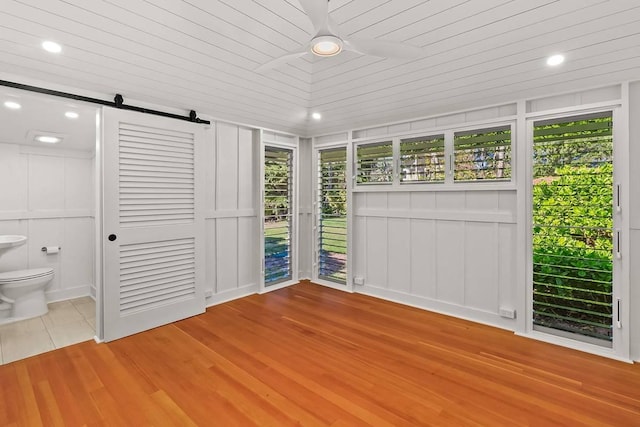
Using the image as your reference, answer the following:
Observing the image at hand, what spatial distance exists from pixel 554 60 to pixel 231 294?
12.8 ft

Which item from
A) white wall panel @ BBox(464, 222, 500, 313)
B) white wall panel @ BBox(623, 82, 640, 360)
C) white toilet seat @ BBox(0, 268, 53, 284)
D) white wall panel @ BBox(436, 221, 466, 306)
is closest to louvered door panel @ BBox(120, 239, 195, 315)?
white toilet seat @ BBox(0, 268, 53, 284)

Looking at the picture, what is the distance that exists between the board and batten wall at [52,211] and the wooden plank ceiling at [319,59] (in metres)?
1.76

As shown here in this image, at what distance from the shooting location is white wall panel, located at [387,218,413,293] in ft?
12.5

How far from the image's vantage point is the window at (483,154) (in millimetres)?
3109

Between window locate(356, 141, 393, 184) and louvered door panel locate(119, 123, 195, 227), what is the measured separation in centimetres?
207

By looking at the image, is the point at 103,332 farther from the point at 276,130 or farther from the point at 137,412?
the point at 276,130

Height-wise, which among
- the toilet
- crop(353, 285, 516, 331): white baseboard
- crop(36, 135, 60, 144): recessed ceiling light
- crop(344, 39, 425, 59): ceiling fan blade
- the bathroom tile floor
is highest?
crop(344, 39, 425, 59): ceiling fan blade

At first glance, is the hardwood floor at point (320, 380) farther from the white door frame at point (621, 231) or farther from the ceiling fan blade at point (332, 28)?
the ceiling fan blade at point (332, 28)

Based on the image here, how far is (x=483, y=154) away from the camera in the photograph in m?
3.25

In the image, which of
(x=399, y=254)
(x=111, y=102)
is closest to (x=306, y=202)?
(x=399, y=254)

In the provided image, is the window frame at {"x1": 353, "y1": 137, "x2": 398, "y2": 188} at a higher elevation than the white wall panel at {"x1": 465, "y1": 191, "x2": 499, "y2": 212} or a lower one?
higher

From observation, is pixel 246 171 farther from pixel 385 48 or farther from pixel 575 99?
pixel 575 99

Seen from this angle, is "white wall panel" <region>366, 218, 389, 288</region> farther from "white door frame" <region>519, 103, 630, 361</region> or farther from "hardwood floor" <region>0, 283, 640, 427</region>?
"white door frame" <region>519, 103, 630, 361</region>

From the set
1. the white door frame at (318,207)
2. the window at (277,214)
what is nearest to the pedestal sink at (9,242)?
the window at (277,214)
